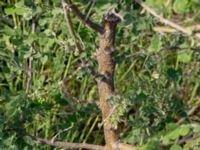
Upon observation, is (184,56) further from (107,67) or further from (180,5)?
(107,67)

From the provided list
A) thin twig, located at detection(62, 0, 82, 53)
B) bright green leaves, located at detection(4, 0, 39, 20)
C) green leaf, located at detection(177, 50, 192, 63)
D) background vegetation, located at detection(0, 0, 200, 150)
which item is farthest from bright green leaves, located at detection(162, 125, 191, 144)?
bright green leaves, located at detection(4, 0, 39, 20)

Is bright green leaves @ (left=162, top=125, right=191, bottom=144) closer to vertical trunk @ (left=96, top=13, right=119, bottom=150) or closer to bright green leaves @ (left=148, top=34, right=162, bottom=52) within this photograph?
bright green leaves @ (left=148, top=34, right=162, bottom=52)

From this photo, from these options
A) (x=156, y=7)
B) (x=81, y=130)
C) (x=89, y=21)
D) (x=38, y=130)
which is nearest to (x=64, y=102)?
(x=89, y=21)

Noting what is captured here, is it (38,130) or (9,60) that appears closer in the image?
(9,60)

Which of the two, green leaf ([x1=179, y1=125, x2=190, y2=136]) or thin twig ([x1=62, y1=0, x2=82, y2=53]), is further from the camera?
thin twig ([x1=62, y1=0, x2=82, y2=53])

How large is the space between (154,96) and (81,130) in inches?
37.0

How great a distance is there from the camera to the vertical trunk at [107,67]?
142cm

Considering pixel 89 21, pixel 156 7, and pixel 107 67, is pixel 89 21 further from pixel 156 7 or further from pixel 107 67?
pixel 156 7

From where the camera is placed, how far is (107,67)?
1.49 meters

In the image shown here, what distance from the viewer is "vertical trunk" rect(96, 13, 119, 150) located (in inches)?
56.1

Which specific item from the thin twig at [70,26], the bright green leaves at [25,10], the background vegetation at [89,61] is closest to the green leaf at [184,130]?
the background vegetation at [89,61]

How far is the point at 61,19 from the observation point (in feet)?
4.82

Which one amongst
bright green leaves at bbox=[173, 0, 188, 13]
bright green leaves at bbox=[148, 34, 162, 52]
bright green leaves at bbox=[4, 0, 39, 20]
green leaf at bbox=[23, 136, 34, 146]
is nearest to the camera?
bright green leaves at bbox=[173, 0, 188, 13]

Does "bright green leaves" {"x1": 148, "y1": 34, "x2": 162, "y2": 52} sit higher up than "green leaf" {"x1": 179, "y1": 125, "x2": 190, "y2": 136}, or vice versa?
"bright green leaves" {"x1": 148, "y1": 34, "x2": 162, "y2": 52}
